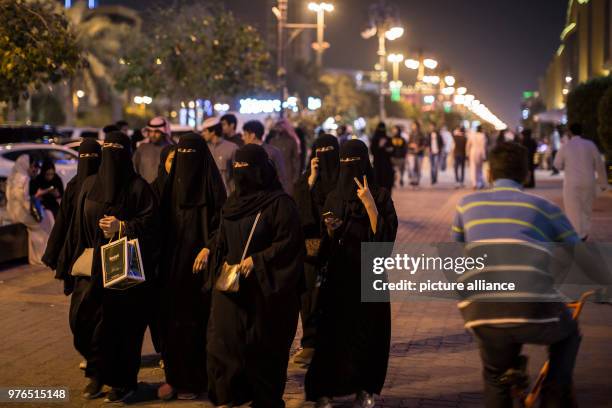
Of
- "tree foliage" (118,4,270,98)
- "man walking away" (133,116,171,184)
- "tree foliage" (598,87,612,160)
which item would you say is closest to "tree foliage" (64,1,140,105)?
"tree foliage" (118,4,270,98)

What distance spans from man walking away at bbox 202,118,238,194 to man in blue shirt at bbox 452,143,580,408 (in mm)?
6462

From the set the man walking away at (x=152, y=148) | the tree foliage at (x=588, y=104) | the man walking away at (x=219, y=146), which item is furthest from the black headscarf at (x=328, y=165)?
the tree foliage at (x=588, y=104)

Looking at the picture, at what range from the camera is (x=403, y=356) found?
Result: 7723mm

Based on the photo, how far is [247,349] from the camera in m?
5.77

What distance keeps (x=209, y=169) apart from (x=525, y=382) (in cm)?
294

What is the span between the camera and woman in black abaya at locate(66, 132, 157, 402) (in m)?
6.43

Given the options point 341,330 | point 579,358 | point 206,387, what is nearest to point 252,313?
point 341,330

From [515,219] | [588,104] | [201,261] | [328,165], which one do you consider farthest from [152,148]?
[588,104]

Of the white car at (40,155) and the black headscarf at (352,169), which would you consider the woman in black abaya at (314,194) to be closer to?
the black headscarf at (352,169)

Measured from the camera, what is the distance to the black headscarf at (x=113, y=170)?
21.1 ft

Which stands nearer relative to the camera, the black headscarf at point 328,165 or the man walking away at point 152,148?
the black headscarf at point 328,165

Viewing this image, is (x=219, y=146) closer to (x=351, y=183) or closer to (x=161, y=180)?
(x=161, y=180)

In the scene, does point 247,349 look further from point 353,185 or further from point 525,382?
point 525,382

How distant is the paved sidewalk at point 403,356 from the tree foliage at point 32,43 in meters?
3.29
